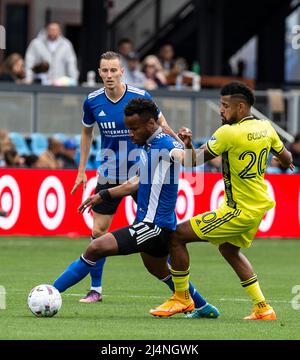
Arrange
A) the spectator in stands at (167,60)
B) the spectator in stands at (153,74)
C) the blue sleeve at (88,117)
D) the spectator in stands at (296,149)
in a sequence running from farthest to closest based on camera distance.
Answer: the spectator in stands at (167,60), the spectator in stands at (153,74), the spectator in stands at (296,149), the blue sleeve at (88,117)

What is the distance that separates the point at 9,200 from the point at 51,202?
730 millimetres

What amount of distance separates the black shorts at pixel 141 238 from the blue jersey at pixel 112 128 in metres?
2.04

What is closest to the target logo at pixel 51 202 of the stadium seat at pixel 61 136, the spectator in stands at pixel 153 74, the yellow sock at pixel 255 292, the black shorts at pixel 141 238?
the stadium seat at pixel 61 136

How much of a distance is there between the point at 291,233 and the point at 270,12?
1024 centimetres

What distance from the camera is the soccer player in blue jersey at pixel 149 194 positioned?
10930 mm

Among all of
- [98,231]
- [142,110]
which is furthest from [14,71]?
[142,110]

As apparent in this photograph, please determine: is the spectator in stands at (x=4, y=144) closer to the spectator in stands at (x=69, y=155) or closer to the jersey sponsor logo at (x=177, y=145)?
the spectator in stands at (x=69, y=155)

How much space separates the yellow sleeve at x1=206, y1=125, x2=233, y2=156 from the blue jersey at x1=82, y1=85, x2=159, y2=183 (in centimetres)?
206

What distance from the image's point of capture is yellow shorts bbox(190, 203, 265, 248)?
11023 mm

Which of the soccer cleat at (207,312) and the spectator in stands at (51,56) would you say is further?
the spectator in stands at (51,56)

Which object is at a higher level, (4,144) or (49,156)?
(4,144)

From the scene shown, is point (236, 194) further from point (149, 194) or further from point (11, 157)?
point (11, 157)

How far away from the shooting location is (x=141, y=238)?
36.0 ft

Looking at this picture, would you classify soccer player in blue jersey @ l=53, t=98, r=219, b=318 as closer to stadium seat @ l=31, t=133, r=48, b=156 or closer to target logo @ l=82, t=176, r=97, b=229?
target logo @ l=82, t=176, r=97, b=229
